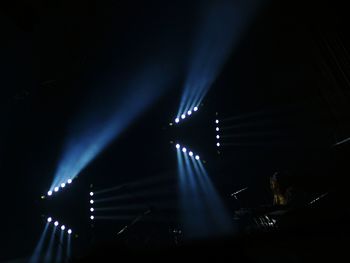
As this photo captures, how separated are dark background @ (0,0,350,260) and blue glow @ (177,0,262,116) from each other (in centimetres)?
23

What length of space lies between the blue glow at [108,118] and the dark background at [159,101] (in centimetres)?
19

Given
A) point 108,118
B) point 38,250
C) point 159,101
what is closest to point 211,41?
point 159,101

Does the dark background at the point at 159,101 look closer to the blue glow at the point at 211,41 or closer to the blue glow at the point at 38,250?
the blue glow at the point at 38,250

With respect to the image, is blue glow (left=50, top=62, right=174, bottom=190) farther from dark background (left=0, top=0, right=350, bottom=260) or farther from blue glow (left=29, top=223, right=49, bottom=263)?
blue glow (left=29, top=223, right=49, bottom=263)

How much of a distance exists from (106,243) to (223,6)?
6883 mm

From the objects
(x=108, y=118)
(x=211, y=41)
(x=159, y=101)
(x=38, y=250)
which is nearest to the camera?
(x=38, y=250)

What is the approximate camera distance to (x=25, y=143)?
7.23 metres

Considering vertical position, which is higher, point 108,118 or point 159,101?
point 159,101

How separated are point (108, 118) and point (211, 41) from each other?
10.2 feet

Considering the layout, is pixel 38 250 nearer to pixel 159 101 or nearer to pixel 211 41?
pixel 159 101

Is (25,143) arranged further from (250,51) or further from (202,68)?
(250,51)

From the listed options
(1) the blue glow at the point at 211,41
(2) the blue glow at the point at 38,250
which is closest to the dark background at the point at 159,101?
(2) the blue glow at the point at 38,250

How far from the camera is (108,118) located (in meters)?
7.87

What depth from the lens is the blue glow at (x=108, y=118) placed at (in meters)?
7.57
